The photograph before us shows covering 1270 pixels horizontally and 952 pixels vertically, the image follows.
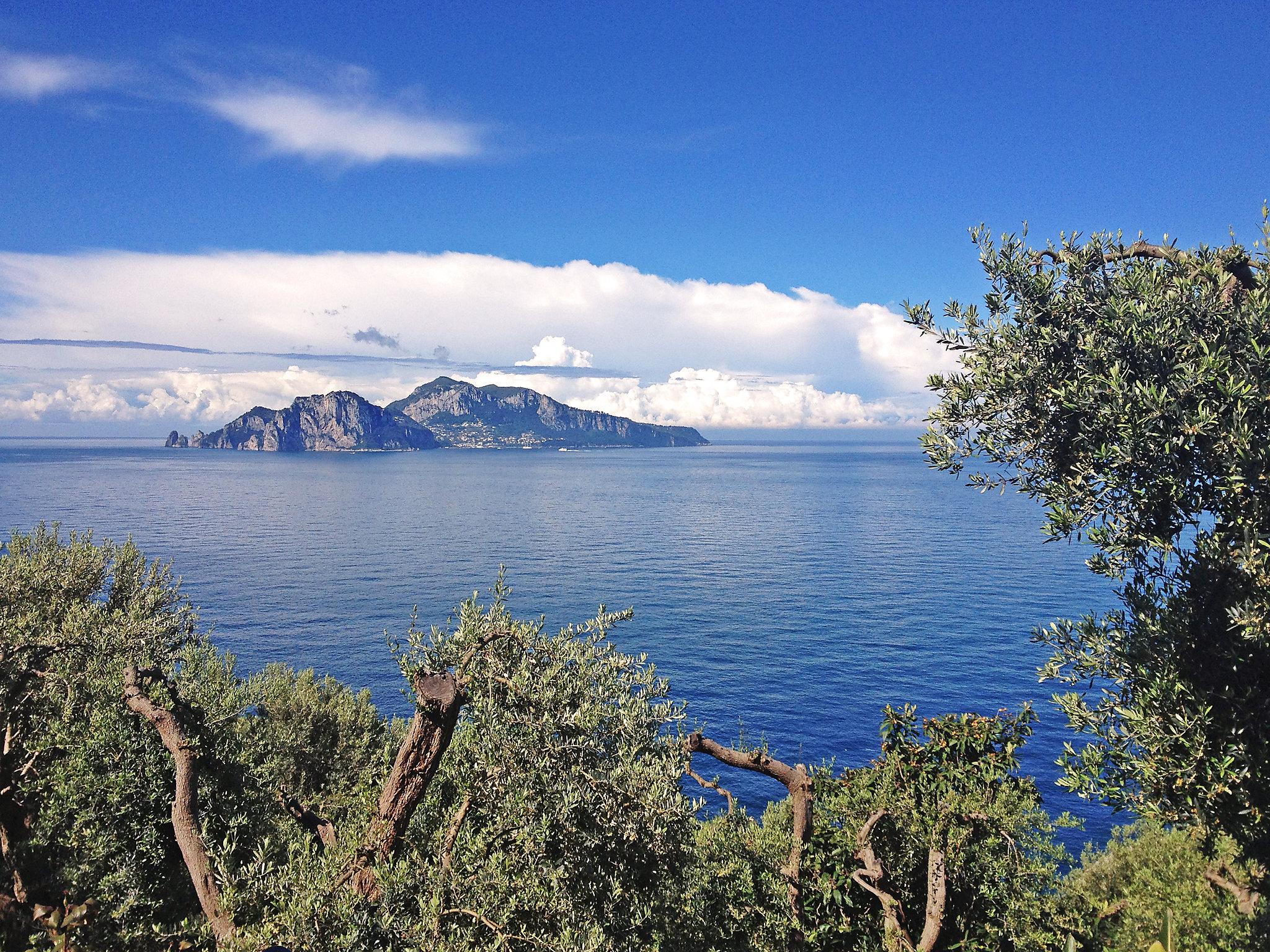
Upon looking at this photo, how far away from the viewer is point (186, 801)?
1517 centimetres

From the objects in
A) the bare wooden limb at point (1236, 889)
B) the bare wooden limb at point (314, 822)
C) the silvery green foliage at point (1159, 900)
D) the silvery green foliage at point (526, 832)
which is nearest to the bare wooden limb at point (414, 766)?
the silvery green foliage at point (526, 832)

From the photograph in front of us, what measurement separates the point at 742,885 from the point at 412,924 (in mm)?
11132

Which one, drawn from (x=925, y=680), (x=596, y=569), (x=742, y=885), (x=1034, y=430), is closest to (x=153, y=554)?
(x=596, y=569)

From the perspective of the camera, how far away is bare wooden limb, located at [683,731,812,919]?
19.3 meters

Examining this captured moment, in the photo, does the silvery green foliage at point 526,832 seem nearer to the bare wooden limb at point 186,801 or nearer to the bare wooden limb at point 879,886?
the bare wooden limb at point 186,801

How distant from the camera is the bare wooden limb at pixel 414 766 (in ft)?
46.0

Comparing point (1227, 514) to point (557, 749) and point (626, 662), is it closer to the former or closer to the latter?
point (626, 662)

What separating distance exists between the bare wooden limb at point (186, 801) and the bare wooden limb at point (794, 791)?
11.1m

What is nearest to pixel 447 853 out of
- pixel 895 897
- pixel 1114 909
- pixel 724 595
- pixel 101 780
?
pixel 101 780

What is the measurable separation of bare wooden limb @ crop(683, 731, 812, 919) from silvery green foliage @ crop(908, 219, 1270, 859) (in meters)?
6.86

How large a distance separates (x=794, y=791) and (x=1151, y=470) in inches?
467

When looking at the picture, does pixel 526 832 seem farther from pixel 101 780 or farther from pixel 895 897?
pixel 895 897

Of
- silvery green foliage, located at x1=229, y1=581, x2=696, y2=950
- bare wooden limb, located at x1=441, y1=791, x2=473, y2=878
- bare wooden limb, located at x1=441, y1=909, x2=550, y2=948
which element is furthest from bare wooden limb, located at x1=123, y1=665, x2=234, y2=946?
bare wooden limb, located at x1=441, y1=909, x2=550, y2=948

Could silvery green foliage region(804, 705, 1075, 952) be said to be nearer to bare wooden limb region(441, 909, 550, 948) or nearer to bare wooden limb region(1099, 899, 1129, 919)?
bare wooden limb region(1099, 899, 1129, 919)
